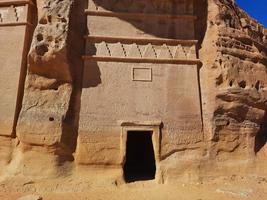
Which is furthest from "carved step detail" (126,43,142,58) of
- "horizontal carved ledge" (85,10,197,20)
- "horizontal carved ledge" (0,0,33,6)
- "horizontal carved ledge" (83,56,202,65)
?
"horizontal carved ledge" (0,0,33,6)

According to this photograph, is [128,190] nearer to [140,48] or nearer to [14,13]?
[140,48]

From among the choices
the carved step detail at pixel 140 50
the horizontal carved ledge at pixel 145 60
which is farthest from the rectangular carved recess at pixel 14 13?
the horizontal carved ledge at pixel 145 60

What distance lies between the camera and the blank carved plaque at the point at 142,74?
1068 centimetres

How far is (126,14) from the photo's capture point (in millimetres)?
11125

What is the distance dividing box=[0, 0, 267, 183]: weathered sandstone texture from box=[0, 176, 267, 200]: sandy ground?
1.03 ft

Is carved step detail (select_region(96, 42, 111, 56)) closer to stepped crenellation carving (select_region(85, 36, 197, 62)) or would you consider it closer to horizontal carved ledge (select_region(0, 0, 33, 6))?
stepped crenellation carving (select_region(85, 36, 197, 62))

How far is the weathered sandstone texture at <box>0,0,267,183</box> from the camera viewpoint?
9.94 m

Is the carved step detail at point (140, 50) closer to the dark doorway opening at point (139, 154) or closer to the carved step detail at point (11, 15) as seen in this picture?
the carved step detail at point (11, 15)

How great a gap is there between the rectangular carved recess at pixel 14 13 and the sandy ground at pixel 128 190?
14.5ft

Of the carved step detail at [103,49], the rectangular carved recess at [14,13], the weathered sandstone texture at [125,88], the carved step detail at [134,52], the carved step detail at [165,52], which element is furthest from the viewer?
the carved step detail at [165,52]

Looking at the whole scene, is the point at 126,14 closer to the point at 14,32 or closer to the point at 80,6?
the point at 80,6

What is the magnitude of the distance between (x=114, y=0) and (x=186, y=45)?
2600 mm

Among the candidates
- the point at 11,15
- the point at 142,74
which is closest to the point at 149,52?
the point at 142,74

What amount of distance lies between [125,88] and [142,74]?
2.18 ft
